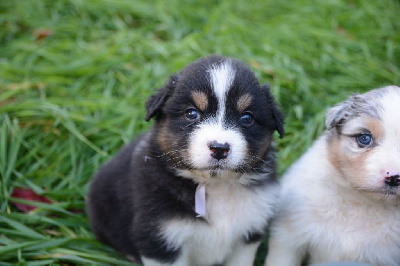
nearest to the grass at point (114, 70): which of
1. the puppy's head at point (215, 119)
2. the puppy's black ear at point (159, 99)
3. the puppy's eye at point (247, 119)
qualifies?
the puppy's head at point (215, 119)

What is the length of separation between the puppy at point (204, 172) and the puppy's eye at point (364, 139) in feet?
2.27

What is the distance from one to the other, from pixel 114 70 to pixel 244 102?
13.5 ft

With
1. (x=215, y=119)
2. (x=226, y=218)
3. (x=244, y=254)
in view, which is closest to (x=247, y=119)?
(x=215, y=119)

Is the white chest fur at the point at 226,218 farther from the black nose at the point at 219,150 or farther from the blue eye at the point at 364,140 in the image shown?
the blue eye at the point at 364,140

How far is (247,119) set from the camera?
407cm

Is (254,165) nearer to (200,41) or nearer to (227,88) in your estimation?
(227,88)

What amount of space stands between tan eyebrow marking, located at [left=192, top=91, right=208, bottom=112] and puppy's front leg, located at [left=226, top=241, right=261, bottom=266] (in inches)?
57.4

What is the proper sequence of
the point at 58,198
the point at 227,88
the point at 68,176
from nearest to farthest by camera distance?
the point at 227,88 → the point at 58,198 → the point at 68,176

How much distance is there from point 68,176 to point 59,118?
2.67 feet

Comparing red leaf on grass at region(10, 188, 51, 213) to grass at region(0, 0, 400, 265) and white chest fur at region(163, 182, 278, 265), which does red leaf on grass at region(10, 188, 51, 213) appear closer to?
grass at region(0, 0, 400, 265)

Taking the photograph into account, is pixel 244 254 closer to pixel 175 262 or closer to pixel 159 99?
pixel 175 262

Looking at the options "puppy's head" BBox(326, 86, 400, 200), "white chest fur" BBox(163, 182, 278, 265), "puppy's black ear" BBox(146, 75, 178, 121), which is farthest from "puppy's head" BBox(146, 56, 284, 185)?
"puppy's head" BBox(326, 86, 400, 200)

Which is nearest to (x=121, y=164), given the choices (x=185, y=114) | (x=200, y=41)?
(x=185, y=114)

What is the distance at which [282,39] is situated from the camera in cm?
819
